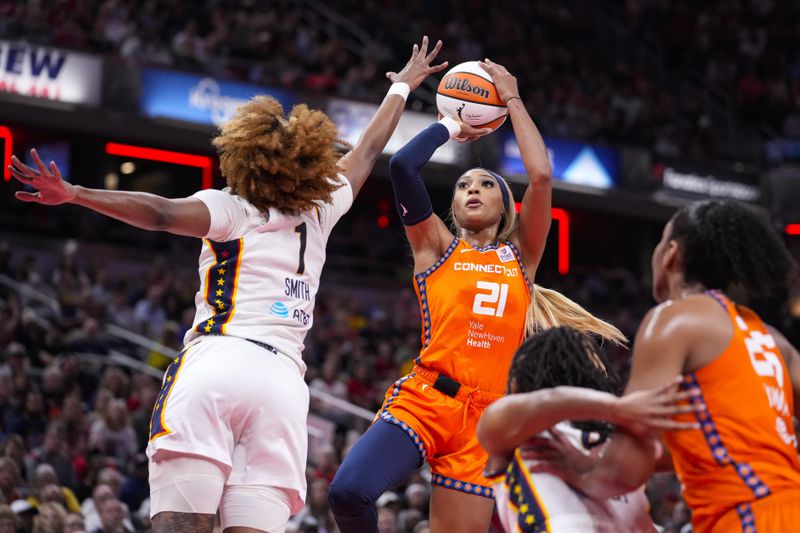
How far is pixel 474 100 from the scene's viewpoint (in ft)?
18.5

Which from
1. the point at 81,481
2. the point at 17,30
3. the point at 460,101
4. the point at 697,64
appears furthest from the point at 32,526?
the point at 697,64

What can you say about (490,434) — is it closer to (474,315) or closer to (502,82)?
(474,315)

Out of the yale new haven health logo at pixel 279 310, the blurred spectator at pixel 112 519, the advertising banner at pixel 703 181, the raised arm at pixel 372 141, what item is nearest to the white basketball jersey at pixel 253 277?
the yale new haven health logo at pixel 279 310

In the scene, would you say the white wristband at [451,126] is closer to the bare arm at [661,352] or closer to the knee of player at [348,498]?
the knee of player at [348,498]

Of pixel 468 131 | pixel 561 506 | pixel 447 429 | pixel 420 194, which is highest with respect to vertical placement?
pixel 468 131

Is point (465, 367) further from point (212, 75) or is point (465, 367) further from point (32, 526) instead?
point (212, 75)

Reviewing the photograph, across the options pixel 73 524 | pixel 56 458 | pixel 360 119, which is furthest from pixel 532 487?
pixel 360 119

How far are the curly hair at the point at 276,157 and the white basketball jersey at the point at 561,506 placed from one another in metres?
1.38

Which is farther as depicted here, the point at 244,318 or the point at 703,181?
the point at 703,181

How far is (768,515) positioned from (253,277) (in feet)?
6.47

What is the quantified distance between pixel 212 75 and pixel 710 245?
50.2ft

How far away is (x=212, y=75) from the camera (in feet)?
57.9

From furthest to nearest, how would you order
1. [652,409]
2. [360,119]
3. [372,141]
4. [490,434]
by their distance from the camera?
1. [360,119]
2. [372,141]
3. [490,434]
4. [652,409]

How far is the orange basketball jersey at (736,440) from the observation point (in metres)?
3.02
